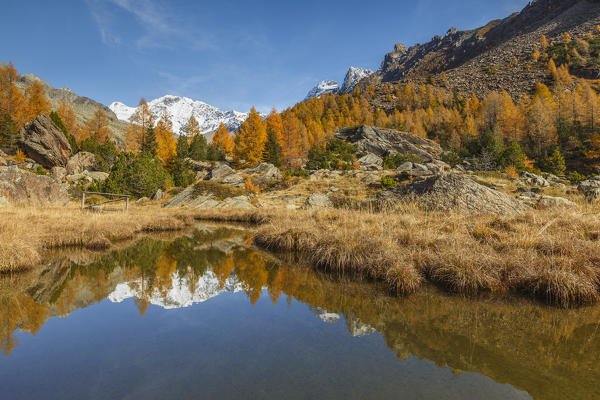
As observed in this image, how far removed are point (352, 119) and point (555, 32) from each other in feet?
325

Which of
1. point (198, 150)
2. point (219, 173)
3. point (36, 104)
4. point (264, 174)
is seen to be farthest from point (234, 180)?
point (36, 104)

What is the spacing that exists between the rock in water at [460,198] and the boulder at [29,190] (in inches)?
1047

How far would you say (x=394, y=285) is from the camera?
23.4 feet

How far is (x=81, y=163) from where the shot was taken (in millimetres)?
43188

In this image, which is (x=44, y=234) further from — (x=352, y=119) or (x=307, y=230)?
(x=352, y=119)

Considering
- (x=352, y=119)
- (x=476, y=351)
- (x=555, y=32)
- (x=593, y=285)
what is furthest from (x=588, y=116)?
(x=555, y=32)

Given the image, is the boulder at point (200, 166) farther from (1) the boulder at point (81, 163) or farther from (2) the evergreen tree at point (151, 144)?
(1) the boulder at point (81, 163)

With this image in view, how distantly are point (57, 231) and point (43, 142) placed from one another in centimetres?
3834

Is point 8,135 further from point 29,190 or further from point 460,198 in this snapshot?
point 460,198

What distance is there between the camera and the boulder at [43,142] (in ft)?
131

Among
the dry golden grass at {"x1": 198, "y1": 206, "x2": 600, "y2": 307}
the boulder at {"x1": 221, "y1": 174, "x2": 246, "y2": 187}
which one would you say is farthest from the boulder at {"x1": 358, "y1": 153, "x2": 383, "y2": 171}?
the dry golden grass at {"x1": 198, "y1": 206, "x2": 600, "y2": 307}

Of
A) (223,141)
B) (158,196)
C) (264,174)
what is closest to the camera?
(158,196)

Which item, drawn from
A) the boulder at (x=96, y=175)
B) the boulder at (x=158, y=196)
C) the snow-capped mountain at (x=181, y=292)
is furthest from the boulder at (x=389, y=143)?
the snow-capped mountain at (x=181, y=292)

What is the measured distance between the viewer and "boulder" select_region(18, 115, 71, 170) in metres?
39.8
